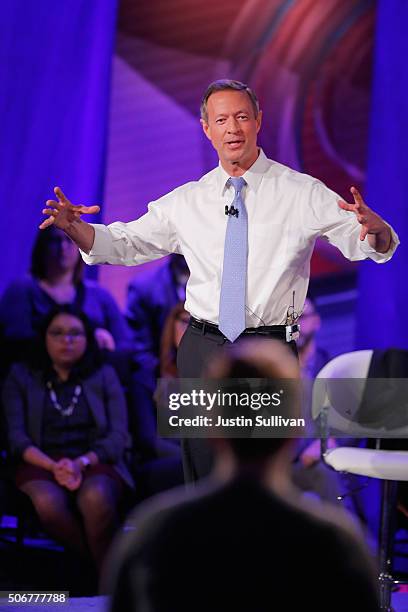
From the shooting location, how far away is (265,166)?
2682 millimetres

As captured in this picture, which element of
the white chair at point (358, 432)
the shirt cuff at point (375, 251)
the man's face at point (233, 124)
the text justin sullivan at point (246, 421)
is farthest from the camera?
the white chair at point (358, 432)

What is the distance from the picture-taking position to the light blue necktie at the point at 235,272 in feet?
8.34

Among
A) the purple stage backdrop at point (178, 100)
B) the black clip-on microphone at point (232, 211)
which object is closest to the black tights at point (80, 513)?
the purple stage backdrop at point (178, 100)

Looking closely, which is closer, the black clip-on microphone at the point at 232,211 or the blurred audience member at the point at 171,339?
the black clip-on microphone at the point at 232,211

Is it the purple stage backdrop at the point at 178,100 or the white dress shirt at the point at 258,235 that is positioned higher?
the purple stage backdrop at the point at 178,100

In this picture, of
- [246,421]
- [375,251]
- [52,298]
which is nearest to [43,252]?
[52,298]

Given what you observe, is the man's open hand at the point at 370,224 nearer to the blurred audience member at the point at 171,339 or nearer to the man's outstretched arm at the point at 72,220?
the man's outstretched arm at the point at 72,220

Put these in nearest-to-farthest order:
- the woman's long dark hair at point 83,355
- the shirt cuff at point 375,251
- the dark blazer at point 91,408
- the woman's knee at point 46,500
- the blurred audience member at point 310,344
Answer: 1. the shirt cuff at point 375,251
2. the woman's knee at point 46,500
3. the dark blazer at point 91,408
4. the woman's long dark hair at point 83,355
5. the blurred audience member at point 310,344

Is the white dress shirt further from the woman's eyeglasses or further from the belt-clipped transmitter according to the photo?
the woman's eyeglasses

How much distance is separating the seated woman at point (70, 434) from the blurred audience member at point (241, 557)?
289 centimetres

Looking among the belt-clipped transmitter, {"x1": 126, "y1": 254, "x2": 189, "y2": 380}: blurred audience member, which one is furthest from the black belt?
{"x1": 126, "y1": 254, "x2": 189, "y2": 380}: blurred audience member

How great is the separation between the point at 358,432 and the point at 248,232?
117 cm

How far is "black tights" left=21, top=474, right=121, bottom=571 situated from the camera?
12.6 ft

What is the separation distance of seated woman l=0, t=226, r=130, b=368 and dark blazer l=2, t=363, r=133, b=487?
→ 0.16m
